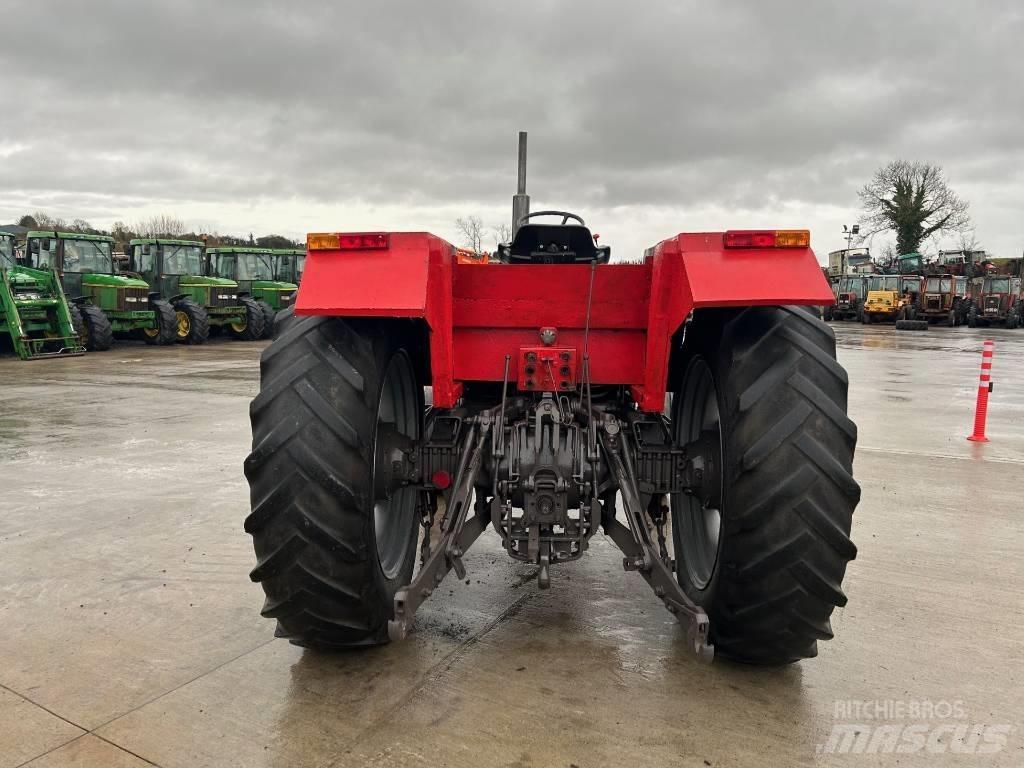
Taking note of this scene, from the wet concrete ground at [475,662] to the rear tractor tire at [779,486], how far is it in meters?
0.33

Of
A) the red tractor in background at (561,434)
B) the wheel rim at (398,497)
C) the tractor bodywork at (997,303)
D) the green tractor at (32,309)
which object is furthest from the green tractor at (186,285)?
the tractor bodywork at (997,303)

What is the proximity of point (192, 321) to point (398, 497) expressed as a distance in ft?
59.2

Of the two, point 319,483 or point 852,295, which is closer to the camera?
point 319,483

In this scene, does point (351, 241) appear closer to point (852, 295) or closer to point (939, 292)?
point (939, 292)

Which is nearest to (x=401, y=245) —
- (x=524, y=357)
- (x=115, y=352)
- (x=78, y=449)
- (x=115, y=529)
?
(x=524, y=357)

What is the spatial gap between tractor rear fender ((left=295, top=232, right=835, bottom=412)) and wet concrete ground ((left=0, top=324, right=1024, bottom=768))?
3.57 ft

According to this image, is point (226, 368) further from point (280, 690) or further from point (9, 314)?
point (280, 690)

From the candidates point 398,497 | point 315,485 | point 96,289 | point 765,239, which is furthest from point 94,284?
point 765,239

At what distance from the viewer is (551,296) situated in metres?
3.16

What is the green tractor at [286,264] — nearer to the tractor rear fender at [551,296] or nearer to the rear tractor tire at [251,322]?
the rear tractor tire at [251,322]

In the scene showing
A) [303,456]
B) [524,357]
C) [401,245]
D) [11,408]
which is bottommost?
[11,408]

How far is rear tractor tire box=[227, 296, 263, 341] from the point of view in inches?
857

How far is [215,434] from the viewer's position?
7539 mm

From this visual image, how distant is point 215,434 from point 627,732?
609 centimetres
